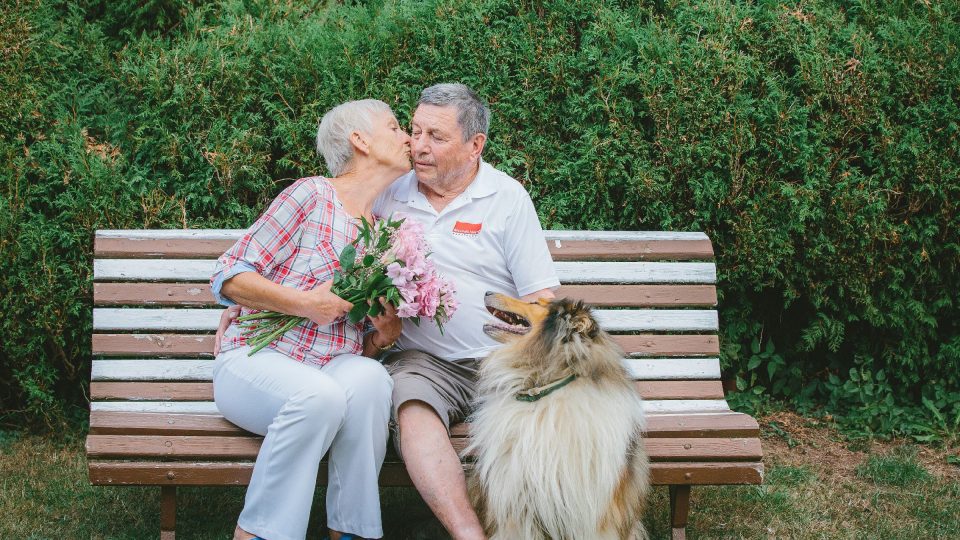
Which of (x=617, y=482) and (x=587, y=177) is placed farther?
(x=587, y=177)

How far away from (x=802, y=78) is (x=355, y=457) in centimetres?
290

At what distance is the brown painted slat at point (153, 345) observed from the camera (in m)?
4.04

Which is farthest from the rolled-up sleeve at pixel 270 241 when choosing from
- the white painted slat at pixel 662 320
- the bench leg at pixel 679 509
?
the bench leg at pixel 679 509

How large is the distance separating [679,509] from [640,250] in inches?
47.4

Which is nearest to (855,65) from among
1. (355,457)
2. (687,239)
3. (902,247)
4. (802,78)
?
(802,78)

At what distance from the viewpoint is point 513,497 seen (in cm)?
320

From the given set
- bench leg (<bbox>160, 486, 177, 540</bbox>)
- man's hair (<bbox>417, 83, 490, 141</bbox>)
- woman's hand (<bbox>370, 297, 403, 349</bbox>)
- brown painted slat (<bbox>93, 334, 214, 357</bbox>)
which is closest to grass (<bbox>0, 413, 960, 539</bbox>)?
bench leg (<bbox>160, 486, 177, 540</bbox>)

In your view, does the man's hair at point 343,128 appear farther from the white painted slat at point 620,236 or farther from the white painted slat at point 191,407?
the white painted slat at point 191,407

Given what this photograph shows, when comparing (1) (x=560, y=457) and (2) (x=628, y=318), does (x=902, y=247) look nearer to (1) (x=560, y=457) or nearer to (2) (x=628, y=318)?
(2) (x=628, y=318)

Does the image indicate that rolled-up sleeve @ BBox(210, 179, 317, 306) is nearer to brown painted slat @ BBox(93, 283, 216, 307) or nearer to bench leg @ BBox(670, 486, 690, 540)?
brown painted slat @ BBox(93, 283, 216, 307)

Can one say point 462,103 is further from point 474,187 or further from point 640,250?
point 640,250

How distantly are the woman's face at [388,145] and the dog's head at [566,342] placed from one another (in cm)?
90

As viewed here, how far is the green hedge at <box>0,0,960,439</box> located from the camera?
460 cm

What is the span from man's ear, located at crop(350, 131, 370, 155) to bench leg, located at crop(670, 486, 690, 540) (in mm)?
1864
